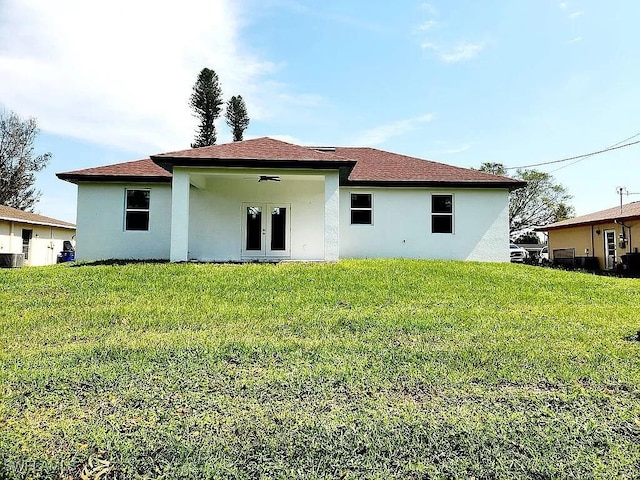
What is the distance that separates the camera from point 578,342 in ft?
20.2

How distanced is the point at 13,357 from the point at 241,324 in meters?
3.02

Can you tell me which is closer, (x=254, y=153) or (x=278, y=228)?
(x=254, y=153)

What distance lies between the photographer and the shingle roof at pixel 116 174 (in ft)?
50.6

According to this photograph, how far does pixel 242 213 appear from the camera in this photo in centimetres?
1617

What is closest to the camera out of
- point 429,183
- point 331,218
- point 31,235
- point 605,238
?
point 331,218

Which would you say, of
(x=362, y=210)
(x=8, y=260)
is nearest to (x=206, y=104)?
(x=8, y=260)

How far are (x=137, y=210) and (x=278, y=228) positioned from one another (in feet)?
17.4

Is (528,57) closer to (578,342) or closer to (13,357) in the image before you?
(578,342)

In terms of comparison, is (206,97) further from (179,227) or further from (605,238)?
(605,238)

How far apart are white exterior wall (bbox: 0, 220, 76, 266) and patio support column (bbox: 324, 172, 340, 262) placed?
754 inches

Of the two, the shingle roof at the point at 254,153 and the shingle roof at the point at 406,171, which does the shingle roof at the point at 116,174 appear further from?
the shingle roof at the point at 406,171

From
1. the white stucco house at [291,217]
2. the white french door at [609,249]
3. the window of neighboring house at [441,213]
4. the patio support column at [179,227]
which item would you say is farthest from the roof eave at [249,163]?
the white french door at [609,249]

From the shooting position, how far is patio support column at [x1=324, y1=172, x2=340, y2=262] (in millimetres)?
13133

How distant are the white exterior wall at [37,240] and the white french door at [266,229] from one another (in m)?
15.2
